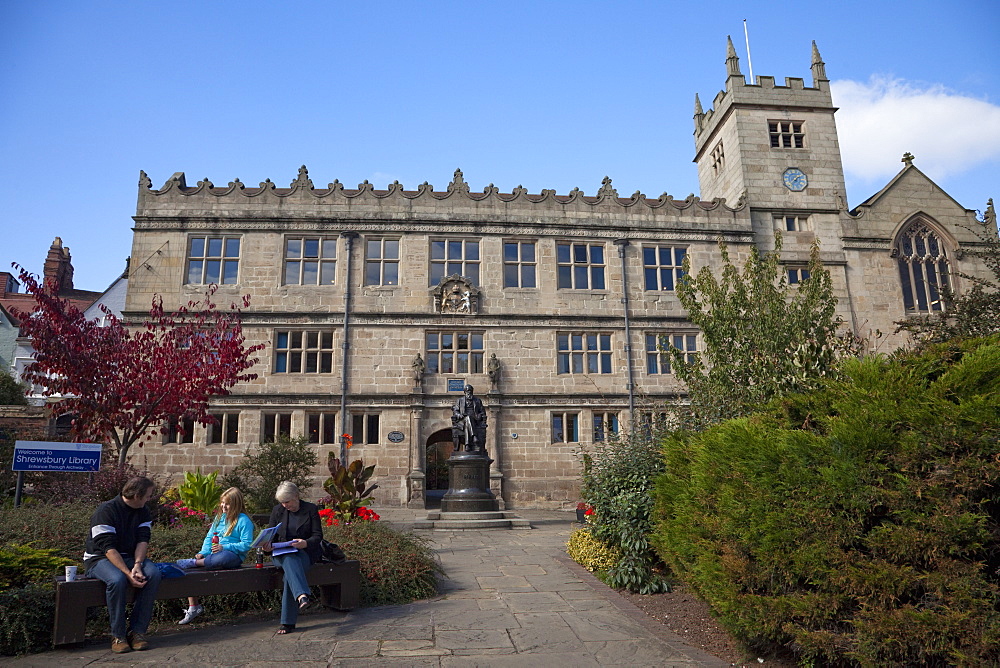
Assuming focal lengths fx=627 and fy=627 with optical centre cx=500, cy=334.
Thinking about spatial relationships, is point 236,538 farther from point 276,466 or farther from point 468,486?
point 276,466

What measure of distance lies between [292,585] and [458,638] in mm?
1675

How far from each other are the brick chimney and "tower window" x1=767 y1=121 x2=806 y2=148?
3876 centimetres

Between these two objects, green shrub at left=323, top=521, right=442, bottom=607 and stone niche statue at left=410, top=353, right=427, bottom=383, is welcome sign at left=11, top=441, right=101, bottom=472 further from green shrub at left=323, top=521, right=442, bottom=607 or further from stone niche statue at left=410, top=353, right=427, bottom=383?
stone niche statue at left=410, top=353, right=427, bottom=383

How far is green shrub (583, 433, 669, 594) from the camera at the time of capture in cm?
786

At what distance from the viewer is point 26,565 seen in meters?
5.83

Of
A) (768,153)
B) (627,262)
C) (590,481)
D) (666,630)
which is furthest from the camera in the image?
(768,153)

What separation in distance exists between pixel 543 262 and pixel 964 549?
19.1 meters

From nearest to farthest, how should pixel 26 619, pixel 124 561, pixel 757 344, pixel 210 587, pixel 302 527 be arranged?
pixel 26 619, pixel 124 561, pixel 210 587, pixel 302 527, pixel 757 344

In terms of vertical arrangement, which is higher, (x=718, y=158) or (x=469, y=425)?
(x=718, y=158)

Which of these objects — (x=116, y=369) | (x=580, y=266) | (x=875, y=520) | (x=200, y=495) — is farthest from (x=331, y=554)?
(x=580, y=266)

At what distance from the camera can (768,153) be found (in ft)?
80.2

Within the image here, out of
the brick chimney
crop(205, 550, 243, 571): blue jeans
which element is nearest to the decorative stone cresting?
crop(205, 550, 243, 571): blue jeans

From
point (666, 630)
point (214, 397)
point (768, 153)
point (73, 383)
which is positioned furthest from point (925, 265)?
point (73, 383)

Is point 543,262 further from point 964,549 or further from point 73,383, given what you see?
point 964,549
